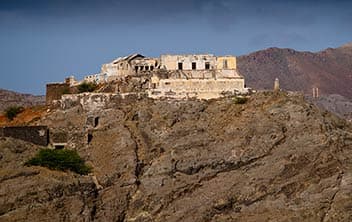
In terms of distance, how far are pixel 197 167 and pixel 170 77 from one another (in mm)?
12471

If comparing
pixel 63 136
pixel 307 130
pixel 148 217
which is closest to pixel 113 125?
pixel 63 136

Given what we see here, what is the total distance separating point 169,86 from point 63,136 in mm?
11058

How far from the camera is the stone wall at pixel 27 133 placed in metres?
98.9

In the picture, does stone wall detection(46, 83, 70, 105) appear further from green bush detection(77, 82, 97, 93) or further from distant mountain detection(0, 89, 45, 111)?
distant mountain detection(0, 89, 45, 111)

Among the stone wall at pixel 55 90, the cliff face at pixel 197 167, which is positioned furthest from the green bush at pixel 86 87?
the cliff face at pixel 197 167

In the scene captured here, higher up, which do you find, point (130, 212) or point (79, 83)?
point (79, 83)

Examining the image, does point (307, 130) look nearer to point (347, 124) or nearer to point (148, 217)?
point (347, 124)

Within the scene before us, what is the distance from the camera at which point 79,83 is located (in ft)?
365

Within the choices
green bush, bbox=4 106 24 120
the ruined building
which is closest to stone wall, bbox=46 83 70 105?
the ruined building

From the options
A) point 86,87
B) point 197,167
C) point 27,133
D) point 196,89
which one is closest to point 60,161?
point 27,133

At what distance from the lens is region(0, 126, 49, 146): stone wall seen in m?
98.9

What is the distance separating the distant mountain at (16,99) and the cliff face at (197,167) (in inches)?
2439

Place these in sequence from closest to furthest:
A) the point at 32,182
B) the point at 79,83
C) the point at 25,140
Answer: the point at 32,182
the point at 25,140
the point at 79,83

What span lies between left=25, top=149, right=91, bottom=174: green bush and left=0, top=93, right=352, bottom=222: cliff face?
86 centimetres
